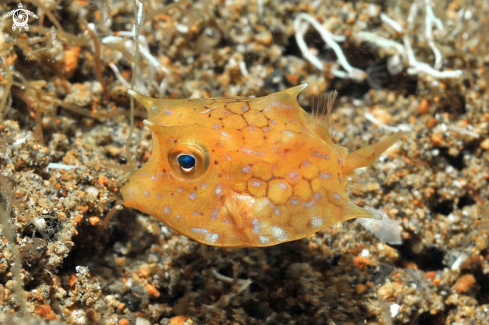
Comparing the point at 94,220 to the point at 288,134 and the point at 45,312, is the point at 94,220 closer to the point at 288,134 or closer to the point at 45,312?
the point at 45,312

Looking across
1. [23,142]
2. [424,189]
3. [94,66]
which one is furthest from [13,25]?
[424,189]

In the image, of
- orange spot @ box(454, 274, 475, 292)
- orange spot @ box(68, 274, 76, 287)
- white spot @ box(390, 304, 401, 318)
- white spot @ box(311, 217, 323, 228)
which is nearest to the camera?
white spot @ box(311, 217, 323, 228)

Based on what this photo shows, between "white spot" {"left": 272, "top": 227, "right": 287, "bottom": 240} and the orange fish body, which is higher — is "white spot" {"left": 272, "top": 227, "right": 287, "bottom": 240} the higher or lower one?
the lower one

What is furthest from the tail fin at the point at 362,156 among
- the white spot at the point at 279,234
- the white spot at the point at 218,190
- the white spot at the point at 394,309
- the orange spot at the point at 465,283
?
the orange spot at the point at 465,283

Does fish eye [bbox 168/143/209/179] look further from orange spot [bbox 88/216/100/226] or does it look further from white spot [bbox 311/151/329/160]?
orange spot [bbox 88/216/100/226]

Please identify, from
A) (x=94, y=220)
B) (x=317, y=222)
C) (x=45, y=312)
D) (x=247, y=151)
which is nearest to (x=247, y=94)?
(x=247, y=151)

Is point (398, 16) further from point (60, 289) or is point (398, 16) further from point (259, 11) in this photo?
point (60, 289)

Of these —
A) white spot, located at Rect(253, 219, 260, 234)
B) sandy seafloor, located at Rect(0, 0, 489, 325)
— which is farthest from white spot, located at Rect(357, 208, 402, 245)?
white spot, located at Rect(253, 219, 260, 234)
